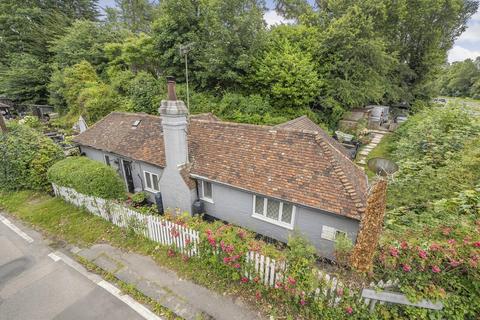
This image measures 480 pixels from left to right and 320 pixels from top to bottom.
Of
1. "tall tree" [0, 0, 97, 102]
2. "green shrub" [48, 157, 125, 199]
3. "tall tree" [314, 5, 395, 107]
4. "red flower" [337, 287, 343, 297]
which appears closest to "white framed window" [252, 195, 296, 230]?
"red flower" [337, 287, 343, 297]

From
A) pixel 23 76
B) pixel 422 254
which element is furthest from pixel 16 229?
pixel 23 76

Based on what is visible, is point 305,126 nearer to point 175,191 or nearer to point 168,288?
point 175,191

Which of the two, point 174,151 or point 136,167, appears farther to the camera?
point 136,167

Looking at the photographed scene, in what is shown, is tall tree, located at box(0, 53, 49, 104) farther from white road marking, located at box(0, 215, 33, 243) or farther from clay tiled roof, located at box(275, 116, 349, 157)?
clay tiled roof, located at box(275, 116, 349, 157)

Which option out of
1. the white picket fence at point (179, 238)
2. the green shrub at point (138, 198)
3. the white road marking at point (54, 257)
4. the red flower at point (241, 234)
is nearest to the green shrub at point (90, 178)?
the white picket fence at point (179, 238)

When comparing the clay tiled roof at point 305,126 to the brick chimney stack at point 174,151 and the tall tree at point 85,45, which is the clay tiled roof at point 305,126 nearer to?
the brick chimney stack at point 174,151

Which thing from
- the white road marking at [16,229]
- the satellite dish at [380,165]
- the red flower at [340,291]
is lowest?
the white road marking at [16,229]

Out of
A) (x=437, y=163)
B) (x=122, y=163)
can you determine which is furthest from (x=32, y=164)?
(x=437, y=163)
